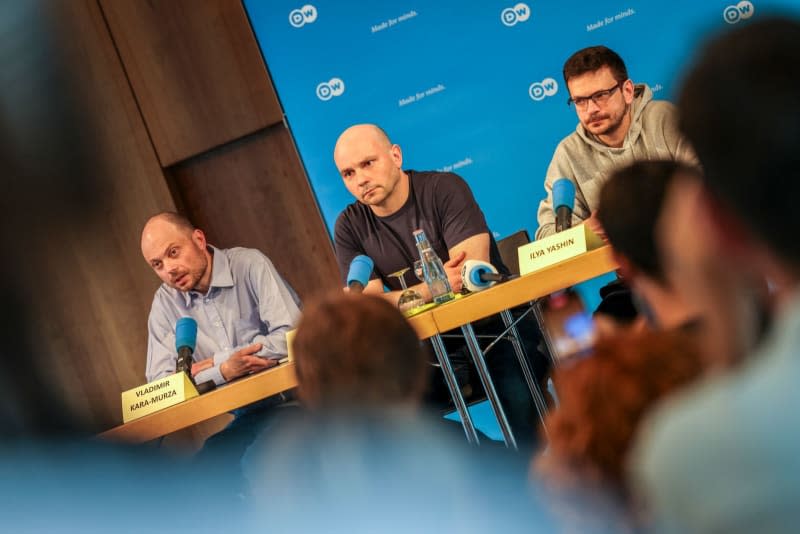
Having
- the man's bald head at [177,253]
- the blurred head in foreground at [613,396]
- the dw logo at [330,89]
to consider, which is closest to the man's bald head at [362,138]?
the man's bald head at [177,253]

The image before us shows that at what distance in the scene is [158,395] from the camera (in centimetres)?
302

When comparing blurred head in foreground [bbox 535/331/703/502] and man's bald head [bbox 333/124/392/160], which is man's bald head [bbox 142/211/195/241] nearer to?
man's bald head [bbox 333/124/392/160]

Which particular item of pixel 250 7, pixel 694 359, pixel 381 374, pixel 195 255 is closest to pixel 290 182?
pixel 250 7

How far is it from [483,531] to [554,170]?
2.64 m

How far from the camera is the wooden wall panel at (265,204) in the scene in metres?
5.13

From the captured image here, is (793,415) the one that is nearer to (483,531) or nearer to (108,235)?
(483,531)

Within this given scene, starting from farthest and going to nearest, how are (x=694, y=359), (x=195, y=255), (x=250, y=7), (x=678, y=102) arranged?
(x=250, y=7) → (x=195, y=255) → (x=694, y=359) → (x=678, y=102)

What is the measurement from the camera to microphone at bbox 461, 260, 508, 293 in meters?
2.74

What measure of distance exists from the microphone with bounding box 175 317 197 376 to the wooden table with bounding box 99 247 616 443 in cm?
21

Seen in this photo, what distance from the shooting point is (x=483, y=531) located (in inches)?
47.3

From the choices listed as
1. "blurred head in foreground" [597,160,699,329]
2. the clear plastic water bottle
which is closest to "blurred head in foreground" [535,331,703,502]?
"blurred head in foreground" [597,160,699,329]

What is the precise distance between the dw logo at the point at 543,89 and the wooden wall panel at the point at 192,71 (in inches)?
54.8

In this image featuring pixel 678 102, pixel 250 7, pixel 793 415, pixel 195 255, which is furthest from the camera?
pixel 250 7

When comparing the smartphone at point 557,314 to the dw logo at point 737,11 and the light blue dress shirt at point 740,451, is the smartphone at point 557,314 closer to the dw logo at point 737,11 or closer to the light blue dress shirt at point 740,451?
the dw logo at point 737,11
